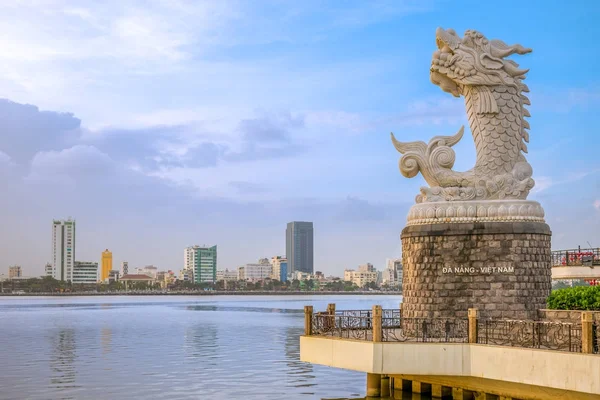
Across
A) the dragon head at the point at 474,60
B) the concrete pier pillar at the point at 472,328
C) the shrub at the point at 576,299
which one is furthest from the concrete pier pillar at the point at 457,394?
the dragon head at the point at 474,60

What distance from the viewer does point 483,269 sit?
2266 centimetres

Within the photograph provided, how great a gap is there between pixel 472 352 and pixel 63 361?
2659 cm

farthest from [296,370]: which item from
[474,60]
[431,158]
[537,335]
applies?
[537,335]

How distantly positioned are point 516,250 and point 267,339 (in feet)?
111

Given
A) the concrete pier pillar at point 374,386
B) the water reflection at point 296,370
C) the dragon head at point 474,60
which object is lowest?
the water reflection at point 296,370

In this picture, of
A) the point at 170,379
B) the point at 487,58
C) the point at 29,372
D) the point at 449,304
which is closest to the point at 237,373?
the point at 170,379

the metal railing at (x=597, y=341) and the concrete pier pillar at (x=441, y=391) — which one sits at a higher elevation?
the metal railing at (x=597, y=341)

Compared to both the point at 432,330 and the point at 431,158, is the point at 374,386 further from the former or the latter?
the point at 431,158

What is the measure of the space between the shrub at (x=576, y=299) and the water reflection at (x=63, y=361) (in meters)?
18.7

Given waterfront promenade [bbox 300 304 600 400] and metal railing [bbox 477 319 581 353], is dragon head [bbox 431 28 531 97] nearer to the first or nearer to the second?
waterfront promenade [bbox 300 304 600 400]

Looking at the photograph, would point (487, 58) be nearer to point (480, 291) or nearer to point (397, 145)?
point (397, 145)

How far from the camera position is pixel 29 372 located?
36125mm

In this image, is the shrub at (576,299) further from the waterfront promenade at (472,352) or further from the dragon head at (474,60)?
the dragon head at (474,60)

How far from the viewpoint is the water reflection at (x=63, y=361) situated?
1286 inches
